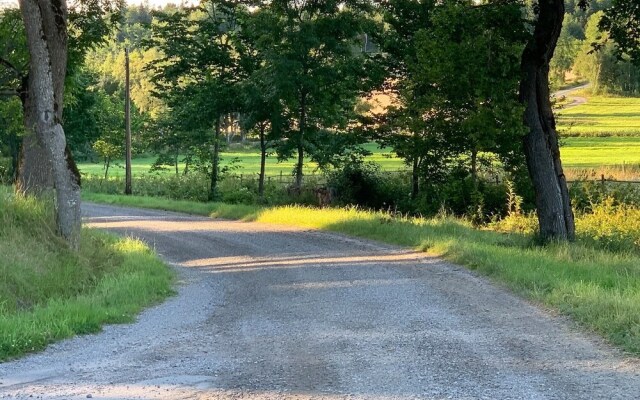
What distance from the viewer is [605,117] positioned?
79688mm

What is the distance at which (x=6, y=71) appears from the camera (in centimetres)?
1884

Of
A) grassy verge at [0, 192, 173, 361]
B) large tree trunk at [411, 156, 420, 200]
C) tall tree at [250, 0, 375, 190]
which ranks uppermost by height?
tall tree at [250, 0, 375, 190]

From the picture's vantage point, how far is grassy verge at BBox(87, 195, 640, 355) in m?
7.73

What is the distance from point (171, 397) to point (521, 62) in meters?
13.0

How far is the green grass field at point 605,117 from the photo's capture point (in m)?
66.9

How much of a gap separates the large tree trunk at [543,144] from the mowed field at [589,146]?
69.7ft

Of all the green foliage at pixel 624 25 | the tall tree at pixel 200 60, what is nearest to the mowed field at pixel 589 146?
the tall tree at pixel 200 60

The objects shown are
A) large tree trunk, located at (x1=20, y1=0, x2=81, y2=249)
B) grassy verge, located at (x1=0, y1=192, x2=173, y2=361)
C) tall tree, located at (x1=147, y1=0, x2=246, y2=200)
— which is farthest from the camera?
tall tree, located at (x1=147, y1=0, x2=246, y2=200)

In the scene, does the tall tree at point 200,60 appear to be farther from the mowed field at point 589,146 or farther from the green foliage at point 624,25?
the green foliage at point 624,25

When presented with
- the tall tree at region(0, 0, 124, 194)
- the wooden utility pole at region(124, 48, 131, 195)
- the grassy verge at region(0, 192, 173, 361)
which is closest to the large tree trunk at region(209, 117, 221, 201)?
the wooden utility pole at region(124, 48, 131, 195)

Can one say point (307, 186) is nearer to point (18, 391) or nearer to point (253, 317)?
point (253, 317)

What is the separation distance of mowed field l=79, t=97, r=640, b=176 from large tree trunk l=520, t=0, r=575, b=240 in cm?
2123

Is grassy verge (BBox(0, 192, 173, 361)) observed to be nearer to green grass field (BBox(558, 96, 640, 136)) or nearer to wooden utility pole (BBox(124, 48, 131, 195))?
wooden utility pole (BBox(124, 48, 131, 195))

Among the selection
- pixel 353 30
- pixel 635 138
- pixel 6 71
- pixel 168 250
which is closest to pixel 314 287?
pixel 168 250
